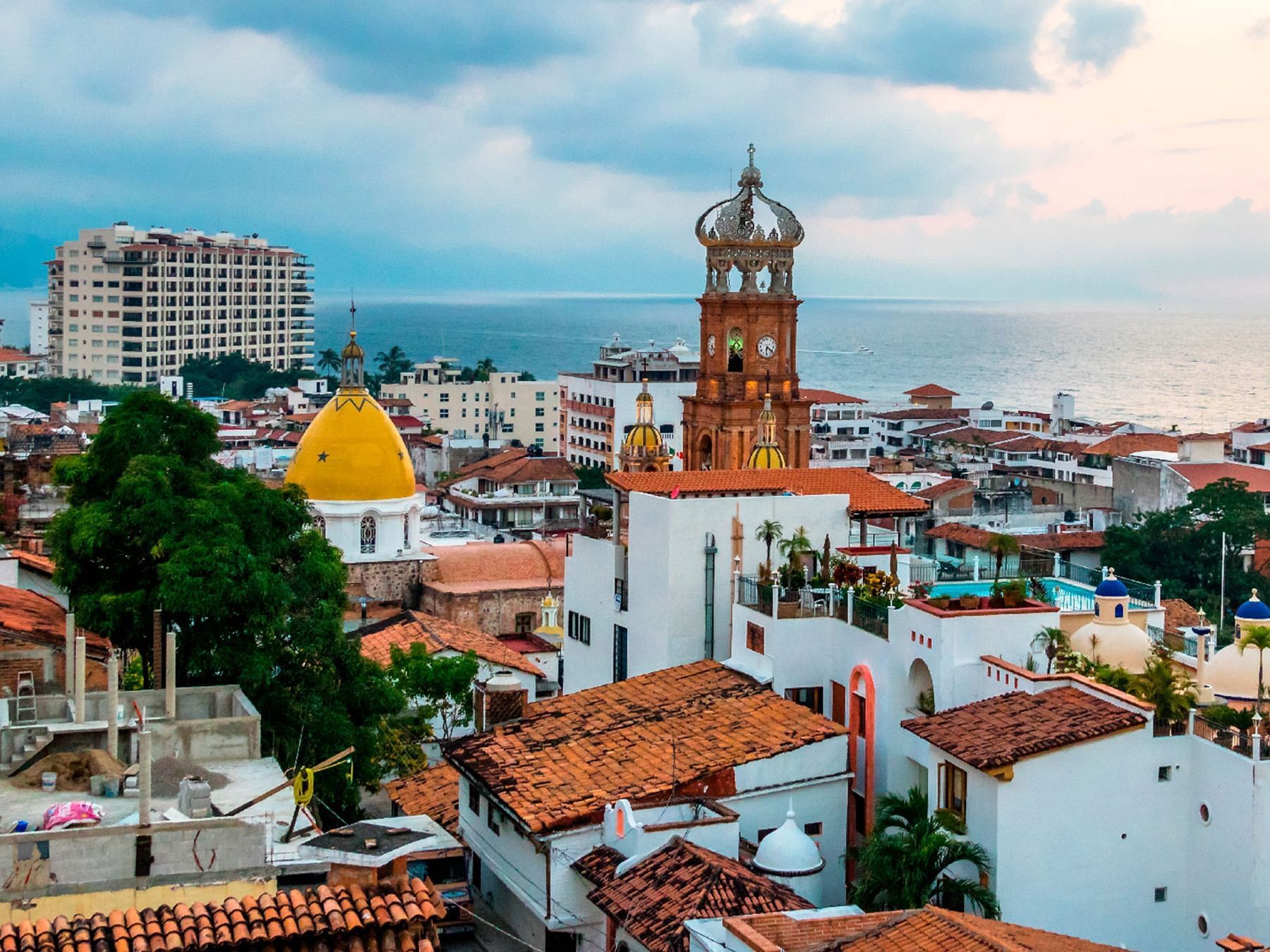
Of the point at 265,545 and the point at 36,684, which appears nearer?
the point at 36,684

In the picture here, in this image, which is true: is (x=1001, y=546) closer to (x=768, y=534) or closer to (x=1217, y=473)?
(x=768, y=534)

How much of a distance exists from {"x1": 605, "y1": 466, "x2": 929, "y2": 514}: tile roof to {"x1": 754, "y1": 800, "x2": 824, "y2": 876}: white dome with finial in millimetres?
8581

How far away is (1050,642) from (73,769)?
11.5 metres

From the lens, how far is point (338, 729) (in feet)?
85.3

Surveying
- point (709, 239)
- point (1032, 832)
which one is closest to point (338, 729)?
point (1032, 832)

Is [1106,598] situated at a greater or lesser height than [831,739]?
greater

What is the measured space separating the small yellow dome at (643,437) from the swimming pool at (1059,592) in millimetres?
11982

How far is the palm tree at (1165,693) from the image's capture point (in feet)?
68.0

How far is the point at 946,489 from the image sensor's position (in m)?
73.5

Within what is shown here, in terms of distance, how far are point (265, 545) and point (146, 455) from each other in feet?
6.89

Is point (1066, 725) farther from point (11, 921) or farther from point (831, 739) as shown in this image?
point (11, 921)

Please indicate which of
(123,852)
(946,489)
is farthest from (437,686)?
(946,489)

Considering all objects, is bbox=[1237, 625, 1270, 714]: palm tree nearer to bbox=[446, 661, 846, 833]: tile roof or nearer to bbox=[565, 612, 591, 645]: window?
bbox=[446, 661, 846, 833]: tile roof

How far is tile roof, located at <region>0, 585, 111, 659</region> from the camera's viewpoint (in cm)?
2475
